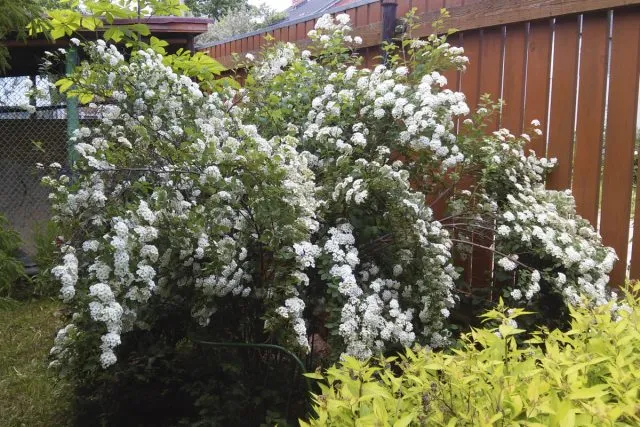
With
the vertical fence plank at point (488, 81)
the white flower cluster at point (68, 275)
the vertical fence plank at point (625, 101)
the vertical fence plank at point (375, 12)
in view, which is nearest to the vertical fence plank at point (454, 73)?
the vertical fence plank at point (488, 81)

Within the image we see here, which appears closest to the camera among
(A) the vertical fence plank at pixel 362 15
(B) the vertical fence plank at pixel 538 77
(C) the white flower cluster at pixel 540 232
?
(C) the white flower cluster at pixel 540 232

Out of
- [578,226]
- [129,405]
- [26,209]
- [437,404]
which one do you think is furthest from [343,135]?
[26,209]

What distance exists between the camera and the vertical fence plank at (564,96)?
320 centimetres

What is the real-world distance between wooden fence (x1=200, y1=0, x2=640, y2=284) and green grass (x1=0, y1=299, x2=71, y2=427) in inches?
99.1

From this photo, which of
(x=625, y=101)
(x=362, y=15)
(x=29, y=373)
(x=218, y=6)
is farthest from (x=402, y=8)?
(x=218, y=6)

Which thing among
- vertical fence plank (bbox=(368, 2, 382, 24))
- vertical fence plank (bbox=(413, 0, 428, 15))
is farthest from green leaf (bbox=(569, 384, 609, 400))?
vertical fence plank (bbox=(368, 2, 382, 24))

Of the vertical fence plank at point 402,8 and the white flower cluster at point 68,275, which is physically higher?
the vertical fence plank at point 402,8

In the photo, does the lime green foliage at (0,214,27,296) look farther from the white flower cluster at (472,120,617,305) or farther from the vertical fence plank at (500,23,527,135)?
the vertical fence plank at (500,23,527,135)

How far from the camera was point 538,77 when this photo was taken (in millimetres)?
3365

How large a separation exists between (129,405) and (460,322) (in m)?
1.83

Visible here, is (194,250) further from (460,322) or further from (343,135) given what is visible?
(460,322)

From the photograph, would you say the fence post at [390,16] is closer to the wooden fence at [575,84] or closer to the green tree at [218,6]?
the wooden fence at [575,84]

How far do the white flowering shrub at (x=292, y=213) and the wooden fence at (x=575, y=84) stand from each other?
17cm

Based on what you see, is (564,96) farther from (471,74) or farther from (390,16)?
(390,16)
